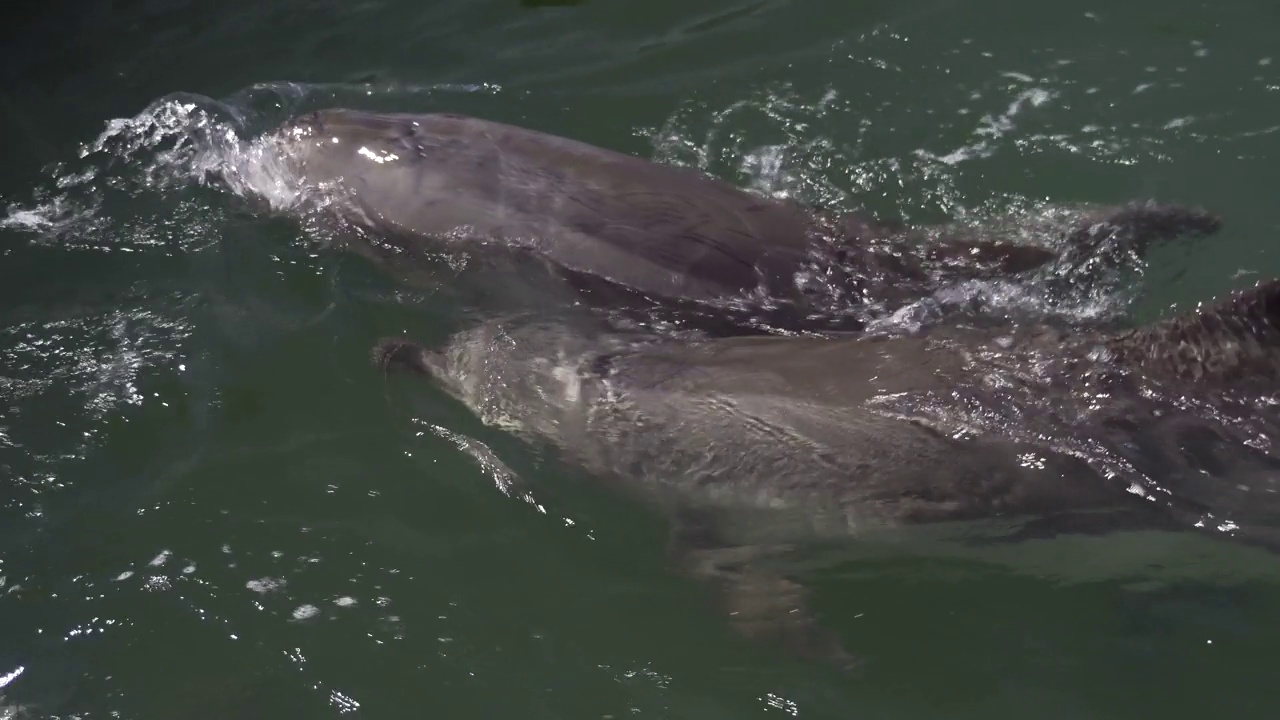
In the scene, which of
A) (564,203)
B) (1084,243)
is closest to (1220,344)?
(1084,243)

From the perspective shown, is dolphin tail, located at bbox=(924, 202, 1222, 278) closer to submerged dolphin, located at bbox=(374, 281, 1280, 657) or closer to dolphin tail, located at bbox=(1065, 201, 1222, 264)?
dolphin tail, located at bbox=(1065, 201, 1222, 264)

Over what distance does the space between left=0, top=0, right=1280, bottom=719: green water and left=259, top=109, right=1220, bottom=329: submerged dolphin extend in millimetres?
333

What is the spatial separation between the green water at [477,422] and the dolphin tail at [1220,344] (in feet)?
2.12

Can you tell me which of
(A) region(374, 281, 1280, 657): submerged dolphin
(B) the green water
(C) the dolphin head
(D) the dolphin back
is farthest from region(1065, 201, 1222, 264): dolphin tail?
(C) the dolphin head

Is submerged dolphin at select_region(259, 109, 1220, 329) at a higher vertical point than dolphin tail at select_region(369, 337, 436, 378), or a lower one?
higher

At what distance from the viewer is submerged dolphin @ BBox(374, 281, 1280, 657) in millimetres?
4078

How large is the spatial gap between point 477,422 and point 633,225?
1062 mm

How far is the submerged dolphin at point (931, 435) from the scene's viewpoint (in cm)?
408

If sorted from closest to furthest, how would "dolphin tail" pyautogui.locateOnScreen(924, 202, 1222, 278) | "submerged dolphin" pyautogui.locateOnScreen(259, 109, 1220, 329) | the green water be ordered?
the green water < "submerged dolphin" pyautogui.locateOnScreen(259, 109, 1220, 329) < "dolphin tail" pyautogui.locateOnScreen(924, 202, 1222, 278)

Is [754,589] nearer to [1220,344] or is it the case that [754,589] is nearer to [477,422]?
[477,422]

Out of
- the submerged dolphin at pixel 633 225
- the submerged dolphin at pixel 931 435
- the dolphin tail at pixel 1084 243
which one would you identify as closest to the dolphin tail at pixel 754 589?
the submerged dolphin at pixel 931 435

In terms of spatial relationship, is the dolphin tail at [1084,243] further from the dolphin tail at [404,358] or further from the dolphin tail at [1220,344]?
the dolphin tail at [404,358]

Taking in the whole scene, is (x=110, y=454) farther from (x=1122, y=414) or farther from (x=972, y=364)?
(x=1122, y=414)

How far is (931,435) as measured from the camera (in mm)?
4176
